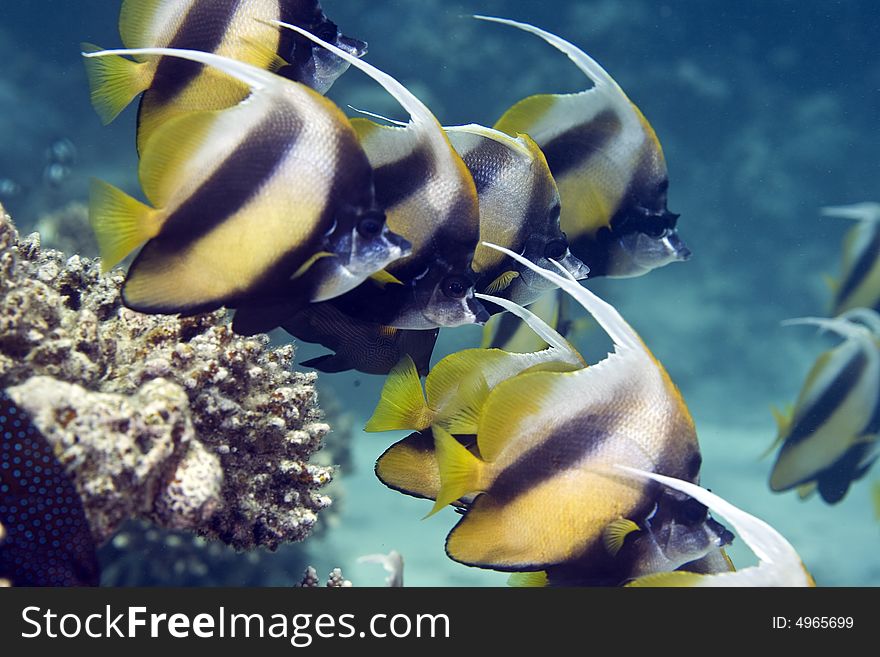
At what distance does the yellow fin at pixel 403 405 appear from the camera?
168cm

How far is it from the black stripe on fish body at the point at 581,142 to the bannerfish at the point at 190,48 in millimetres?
871

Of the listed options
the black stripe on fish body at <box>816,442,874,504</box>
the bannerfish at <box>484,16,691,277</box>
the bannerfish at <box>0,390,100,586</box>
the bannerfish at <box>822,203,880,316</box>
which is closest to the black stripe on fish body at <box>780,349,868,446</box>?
the black stripe on fish body at <box>816,442,874,504</box>

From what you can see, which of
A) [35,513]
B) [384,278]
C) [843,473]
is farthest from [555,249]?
[843,473]

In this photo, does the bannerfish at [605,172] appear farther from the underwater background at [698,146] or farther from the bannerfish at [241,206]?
the underwater background at [698,146]

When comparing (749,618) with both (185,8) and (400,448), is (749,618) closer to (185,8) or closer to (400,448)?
(400,448)

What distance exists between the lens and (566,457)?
145cm

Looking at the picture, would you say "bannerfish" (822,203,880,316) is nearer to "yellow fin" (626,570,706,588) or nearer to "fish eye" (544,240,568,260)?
"fish eye" (544,240,568,260)

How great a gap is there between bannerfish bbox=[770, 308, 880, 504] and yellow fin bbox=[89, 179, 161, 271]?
424 cm

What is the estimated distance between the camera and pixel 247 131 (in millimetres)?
1329

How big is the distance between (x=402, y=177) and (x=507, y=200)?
40 cm

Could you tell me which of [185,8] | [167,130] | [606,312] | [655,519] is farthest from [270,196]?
[655,519]

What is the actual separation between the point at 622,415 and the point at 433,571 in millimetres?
5615

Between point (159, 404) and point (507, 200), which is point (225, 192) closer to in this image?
point (159, 404)

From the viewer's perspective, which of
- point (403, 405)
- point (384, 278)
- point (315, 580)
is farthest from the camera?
point (315, 580)
